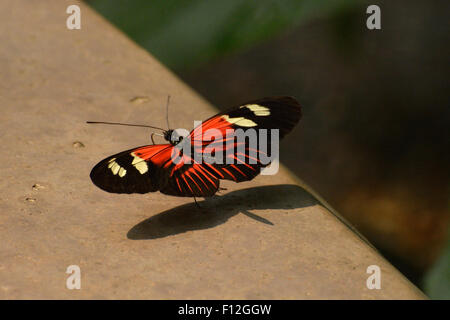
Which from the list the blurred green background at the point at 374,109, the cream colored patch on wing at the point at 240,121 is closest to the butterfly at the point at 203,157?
the cream colored patch on wing at the point at 240,121

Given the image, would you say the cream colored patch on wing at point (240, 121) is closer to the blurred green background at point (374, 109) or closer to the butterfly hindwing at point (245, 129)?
the butterfly hindwing at point (245, 129)

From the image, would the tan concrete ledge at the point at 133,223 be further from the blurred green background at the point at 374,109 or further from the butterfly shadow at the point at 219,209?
the blurred green background at the point at 374,109

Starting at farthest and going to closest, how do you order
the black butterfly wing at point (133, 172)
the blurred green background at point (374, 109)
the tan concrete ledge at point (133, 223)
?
1. the blurred green background at point (374, 109)
2. the black butterfly wing at point (133, 172)
3. the tan concrete ledge at point (133, 223)

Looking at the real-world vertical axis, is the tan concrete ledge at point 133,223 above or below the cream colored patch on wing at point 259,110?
below

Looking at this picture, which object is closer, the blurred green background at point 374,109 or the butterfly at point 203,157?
the butterfly at point 203,157

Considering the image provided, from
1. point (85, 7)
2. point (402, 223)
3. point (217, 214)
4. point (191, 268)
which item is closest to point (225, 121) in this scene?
point (217, 214)

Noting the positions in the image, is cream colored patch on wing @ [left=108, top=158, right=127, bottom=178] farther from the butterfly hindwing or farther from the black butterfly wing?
the butterfly hindwing

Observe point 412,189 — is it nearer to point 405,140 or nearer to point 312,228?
point 405,140

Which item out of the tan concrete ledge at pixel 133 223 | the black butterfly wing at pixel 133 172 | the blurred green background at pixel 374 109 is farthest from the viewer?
the blurred green background at pixel 374 109

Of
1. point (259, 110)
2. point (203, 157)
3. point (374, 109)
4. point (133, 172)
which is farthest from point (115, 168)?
point (374, 109)
